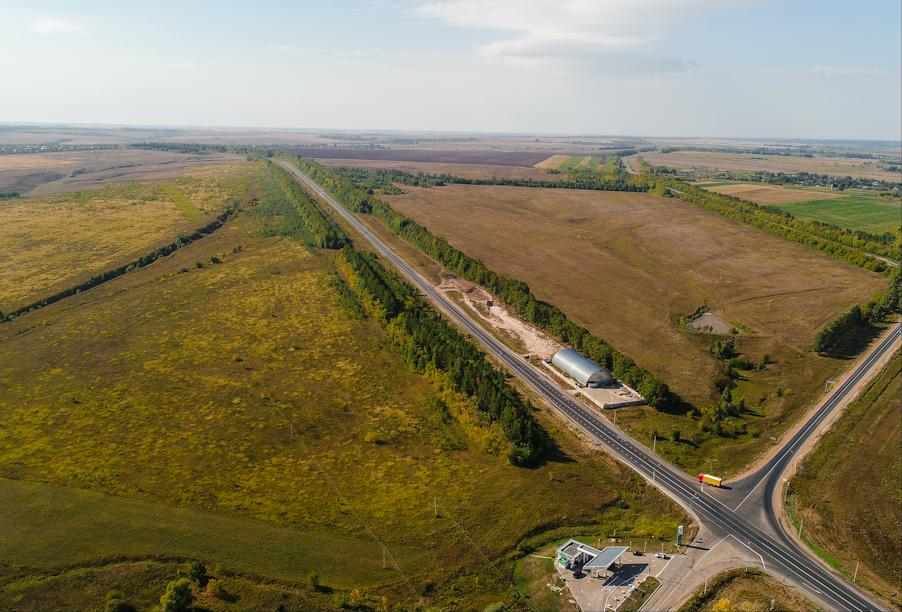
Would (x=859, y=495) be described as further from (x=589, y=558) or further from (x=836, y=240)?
(x=836, y=240)

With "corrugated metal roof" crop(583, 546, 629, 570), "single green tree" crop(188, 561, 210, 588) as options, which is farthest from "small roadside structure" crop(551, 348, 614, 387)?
"single green tree" crop(188, 561, 210, 588)

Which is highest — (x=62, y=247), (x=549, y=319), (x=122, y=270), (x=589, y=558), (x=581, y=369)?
(x=62, y=247)

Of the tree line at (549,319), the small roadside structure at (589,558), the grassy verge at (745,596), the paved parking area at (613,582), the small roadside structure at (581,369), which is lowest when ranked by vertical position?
the paved parking area at (613,582)

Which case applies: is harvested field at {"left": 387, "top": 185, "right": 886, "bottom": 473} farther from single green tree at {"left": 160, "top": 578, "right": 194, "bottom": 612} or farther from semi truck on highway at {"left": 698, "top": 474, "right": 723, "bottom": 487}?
single green tree at {"left": 160, "top": 578, "right": 194, "bottom": 612}

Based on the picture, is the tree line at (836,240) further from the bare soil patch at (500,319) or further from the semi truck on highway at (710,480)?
the semi truck on highway at (710,480)

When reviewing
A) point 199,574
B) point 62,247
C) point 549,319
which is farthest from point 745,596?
point 62,247

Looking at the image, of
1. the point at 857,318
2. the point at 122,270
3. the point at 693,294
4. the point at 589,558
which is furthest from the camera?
the point at 122,270

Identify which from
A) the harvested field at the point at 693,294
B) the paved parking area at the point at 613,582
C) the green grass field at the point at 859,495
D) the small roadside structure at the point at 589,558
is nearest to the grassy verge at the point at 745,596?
the paved parking area at the point at 613,582
